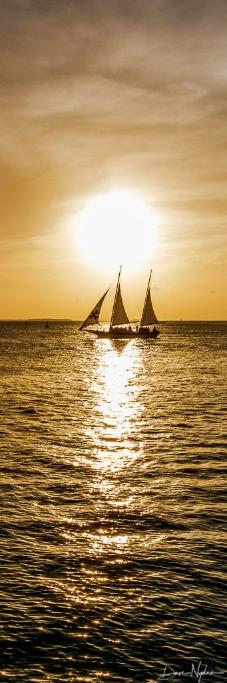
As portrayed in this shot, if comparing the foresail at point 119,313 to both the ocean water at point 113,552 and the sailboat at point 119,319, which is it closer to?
the sailboat at point 119,319

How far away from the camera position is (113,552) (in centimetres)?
1809

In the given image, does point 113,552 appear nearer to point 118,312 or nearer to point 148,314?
point 118,312

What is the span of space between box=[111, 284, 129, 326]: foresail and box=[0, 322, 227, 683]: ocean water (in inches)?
4293

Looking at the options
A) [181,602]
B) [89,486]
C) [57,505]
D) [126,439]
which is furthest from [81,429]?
[181,602]

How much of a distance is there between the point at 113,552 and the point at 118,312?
134293mm

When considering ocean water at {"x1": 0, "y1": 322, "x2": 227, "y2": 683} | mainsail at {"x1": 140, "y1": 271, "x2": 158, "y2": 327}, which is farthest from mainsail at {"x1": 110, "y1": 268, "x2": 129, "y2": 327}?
ocean water at {"x1": 0, "y1": 322, "x2": 227, "y2": 683}

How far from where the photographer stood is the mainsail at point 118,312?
489ft

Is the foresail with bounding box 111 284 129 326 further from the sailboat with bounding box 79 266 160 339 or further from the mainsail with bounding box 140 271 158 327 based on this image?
the mainsail with bounding box 140 271 158 327

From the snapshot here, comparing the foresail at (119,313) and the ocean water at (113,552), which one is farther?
the foresail at (119,313)

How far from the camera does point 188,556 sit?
17969 millimetres

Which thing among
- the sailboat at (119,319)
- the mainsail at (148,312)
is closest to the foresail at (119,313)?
the sailboat at (119,319)

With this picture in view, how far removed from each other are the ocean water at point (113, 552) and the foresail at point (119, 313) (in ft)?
358

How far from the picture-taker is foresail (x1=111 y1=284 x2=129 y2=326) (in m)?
149

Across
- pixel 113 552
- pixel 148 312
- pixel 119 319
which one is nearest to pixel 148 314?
pixel 148 312
